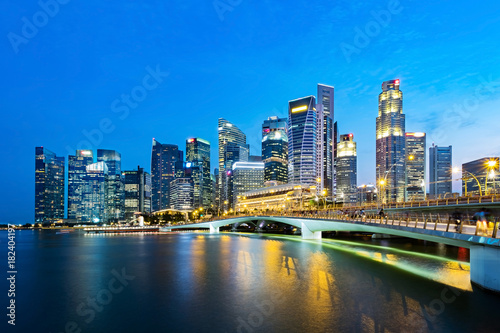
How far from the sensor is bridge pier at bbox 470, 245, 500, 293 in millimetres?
19906

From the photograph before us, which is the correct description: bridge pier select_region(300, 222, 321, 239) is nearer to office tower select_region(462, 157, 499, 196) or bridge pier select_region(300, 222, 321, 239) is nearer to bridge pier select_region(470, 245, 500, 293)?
office tower select_region(462, 157, 499, 196)

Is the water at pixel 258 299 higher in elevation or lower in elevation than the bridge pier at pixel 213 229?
higher

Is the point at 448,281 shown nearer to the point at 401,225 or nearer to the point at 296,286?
the point at 401,225

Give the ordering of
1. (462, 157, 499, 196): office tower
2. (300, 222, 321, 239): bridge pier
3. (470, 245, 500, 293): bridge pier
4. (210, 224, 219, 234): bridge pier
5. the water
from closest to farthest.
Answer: the water
(470, 245, 500, 293): bridge pier
(462, 157, 499, 196): office tower
(300, 222, 321, 239): bridge pier
(210, 224, 219, 234): bridge pier

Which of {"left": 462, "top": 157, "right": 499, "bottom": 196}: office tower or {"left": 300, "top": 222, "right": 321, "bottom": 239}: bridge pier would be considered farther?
{"left": 300, "top": 222, "right": 321, "bottom": 239}: bridge pier

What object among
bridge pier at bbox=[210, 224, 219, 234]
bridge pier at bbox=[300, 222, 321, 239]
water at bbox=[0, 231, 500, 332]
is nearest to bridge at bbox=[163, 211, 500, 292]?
water at bbox=[0, 231, 500, 332]

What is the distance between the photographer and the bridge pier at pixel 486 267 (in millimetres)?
19906

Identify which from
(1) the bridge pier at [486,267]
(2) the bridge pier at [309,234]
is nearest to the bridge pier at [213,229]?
(2) the bridge pier at [309,234]

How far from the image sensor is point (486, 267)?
20938mm

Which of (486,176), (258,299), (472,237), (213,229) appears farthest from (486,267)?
(213,229)

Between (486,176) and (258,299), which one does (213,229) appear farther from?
(258,299)

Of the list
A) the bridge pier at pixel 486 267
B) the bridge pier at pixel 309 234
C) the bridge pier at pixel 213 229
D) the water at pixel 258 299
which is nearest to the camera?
the water at pixel 258 299

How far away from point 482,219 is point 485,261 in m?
2.57

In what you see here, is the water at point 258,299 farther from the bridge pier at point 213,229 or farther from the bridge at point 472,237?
the bridge pier at point 213,229
